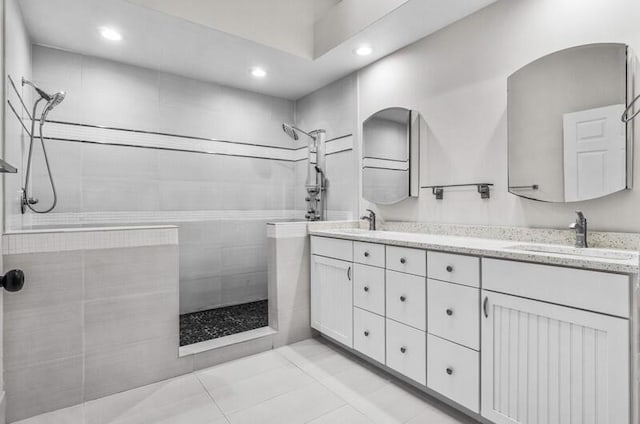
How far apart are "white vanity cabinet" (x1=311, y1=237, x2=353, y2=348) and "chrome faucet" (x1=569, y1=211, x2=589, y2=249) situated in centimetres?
123

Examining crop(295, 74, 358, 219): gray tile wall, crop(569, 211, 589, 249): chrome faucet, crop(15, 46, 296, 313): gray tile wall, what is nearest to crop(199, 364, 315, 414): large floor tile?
crop(15, 46, 296, 313): gray tile wall

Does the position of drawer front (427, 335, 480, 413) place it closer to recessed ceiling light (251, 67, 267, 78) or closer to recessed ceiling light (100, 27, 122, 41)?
recessed ceiling light (251, 67, 267, 78)

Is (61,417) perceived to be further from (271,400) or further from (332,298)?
(332,298)

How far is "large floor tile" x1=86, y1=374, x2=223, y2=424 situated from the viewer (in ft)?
5.72

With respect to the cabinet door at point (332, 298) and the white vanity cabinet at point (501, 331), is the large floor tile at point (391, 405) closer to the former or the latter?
the white vanity cabinet at point (501, 331)

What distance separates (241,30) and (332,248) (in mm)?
1718

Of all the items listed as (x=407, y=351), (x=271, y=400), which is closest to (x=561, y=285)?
(x=407, y=351)

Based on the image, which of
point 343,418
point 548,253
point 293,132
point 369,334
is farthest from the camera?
point 293,132

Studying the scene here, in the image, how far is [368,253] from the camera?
7.11 ft

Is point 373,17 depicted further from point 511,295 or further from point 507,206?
point 511,295

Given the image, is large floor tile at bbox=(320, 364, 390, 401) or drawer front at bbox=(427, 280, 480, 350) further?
large floor tile at bbox=(320, 364, 390, 401)

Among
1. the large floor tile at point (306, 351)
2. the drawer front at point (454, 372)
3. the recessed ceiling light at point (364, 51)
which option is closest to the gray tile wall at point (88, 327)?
the large floor tile at point (306, 351)

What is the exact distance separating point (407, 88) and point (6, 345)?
115 inches

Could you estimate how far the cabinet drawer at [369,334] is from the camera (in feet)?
6.84
